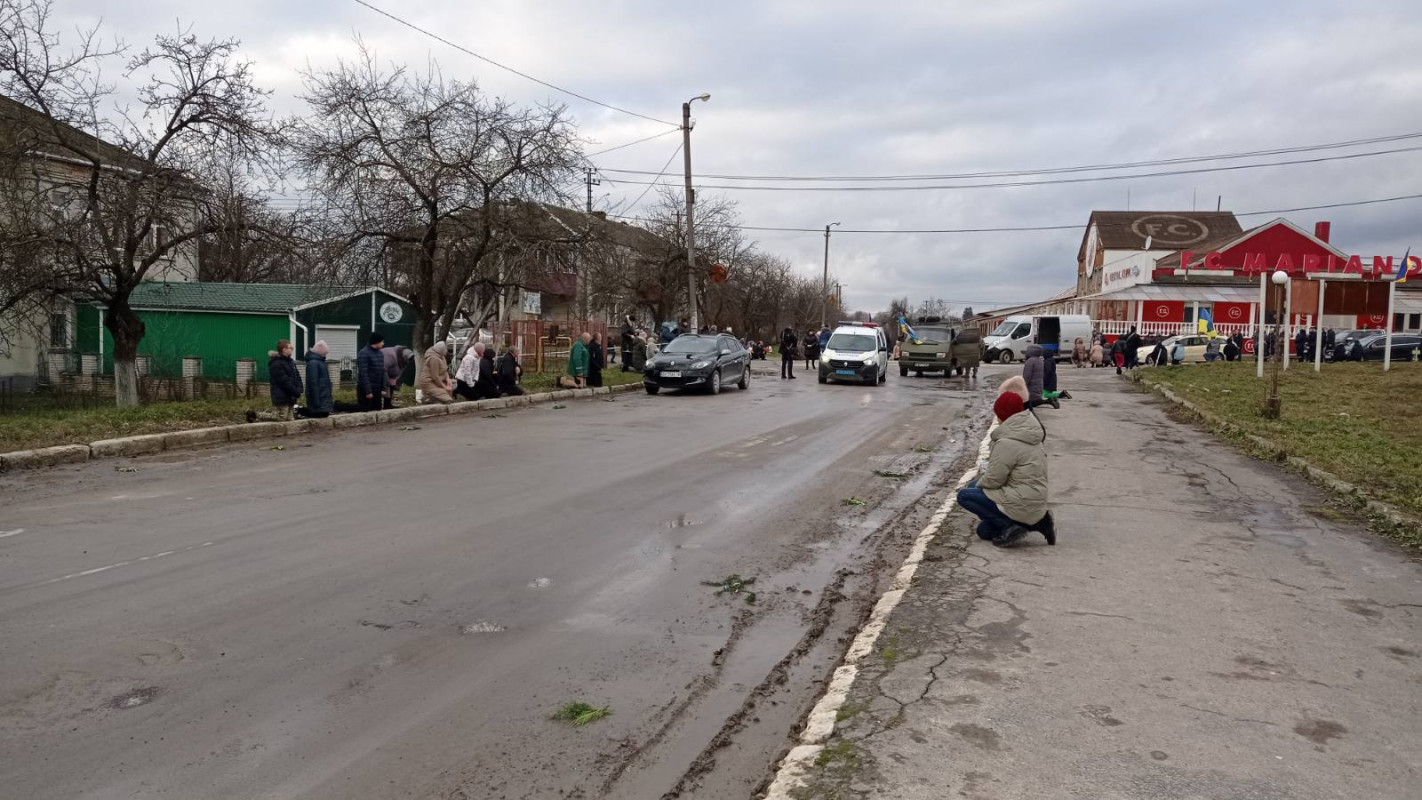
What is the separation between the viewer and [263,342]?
109 ft

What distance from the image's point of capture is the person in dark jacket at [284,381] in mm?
15312

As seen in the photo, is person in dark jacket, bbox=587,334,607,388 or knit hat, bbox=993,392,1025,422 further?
person in dark jacket, bbox=587,334,607,388

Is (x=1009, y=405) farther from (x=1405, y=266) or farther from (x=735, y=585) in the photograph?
(x=1405, y=266)

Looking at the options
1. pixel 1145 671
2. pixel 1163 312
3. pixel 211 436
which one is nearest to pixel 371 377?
pixel 211 436

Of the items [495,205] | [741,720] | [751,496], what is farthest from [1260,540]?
[495,205]

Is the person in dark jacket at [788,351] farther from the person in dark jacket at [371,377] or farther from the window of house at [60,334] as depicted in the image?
the window of house at [60,334]

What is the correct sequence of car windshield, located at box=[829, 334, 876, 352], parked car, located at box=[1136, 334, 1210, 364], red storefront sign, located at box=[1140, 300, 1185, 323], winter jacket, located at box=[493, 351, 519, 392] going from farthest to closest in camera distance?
red storefront sign, located at box=[1140, 300, 1185, 323] < parked car, located at box=[1136, 334, 1210, 364] < car windshield, located at box=[829, 334, 876, 352] < winter jacket, located at box=[493, 351, 519, 392]

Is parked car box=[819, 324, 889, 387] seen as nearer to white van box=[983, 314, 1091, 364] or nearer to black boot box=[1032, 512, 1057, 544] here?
white van box=[983, 314, 1091, 364]

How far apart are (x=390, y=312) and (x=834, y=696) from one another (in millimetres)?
35167

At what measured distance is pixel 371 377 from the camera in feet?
56.0

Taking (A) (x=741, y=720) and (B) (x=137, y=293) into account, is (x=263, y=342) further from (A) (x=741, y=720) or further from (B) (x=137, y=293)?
(A) (x=741, y=720)

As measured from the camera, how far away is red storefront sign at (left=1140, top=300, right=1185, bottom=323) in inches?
2168

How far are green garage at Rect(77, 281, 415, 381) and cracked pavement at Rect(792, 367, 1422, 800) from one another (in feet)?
93.5

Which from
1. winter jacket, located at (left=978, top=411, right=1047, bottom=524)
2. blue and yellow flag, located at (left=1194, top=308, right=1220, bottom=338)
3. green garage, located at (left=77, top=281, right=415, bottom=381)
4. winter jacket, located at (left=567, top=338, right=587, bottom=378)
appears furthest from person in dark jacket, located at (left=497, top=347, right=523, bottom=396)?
blue and yellow flag, located at (left=1194, top=308, right=1220, bottom=338)
